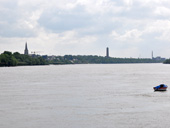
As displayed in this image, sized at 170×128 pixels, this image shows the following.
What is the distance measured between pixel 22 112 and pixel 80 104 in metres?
8.08

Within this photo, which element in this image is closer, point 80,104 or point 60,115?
point 60,115

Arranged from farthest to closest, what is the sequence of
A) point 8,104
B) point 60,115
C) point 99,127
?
point 8,104
point 60,115
point 99,127

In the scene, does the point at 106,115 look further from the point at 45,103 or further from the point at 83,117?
the point at 45,103

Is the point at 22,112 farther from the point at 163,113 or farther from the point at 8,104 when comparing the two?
the point at 163,113

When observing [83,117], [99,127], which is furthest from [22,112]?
[99,127]

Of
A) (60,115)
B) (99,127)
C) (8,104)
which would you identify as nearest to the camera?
(99,127)

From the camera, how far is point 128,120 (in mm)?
30047

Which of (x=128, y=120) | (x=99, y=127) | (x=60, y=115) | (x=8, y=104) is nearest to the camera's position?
(x=99, y=127)

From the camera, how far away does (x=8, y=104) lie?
39.0 m

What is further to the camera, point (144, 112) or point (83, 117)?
point (144, 112)

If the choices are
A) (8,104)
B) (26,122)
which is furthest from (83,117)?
(8,104)

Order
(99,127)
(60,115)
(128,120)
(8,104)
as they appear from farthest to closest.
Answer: (8,104) → (60,115) → (128,120) → (99,127)

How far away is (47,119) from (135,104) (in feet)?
42.9

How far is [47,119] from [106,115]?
585 cm
